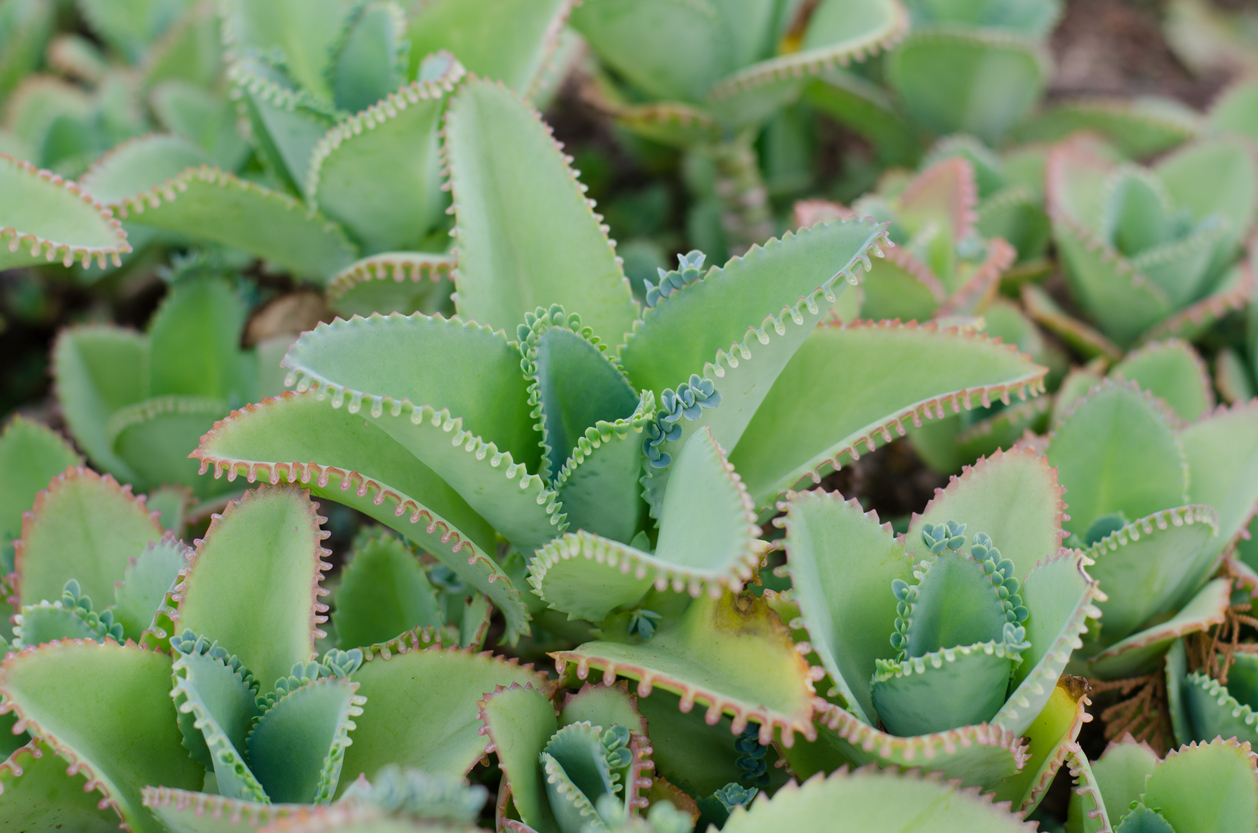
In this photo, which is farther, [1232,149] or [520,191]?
[1232,149]

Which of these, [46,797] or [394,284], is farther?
[394,284]

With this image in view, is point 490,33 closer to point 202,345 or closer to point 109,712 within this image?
point 202,345

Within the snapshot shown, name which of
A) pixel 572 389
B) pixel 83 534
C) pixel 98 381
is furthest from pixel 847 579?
pixel 98 381

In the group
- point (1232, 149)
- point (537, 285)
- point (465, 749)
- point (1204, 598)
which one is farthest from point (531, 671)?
point (1232, 149)

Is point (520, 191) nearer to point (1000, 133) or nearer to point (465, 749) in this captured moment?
point (465, 749)

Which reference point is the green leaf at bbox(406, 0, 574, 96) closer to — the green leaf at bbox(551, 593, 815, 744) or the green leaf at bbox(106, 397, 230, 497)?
the green leaf at bbox(106, 397, 230, 497)

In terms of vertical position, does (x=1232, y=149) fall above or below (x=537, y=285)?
above

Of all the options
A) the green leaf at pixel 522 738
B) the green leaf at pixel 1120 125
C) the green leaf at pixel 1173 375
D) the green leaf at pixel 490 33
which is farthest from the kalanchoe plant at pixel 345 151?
the green leaf at pixel 1120 125

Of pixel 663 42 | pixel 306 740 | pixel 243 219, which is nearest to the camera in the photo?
pixel 306 740
